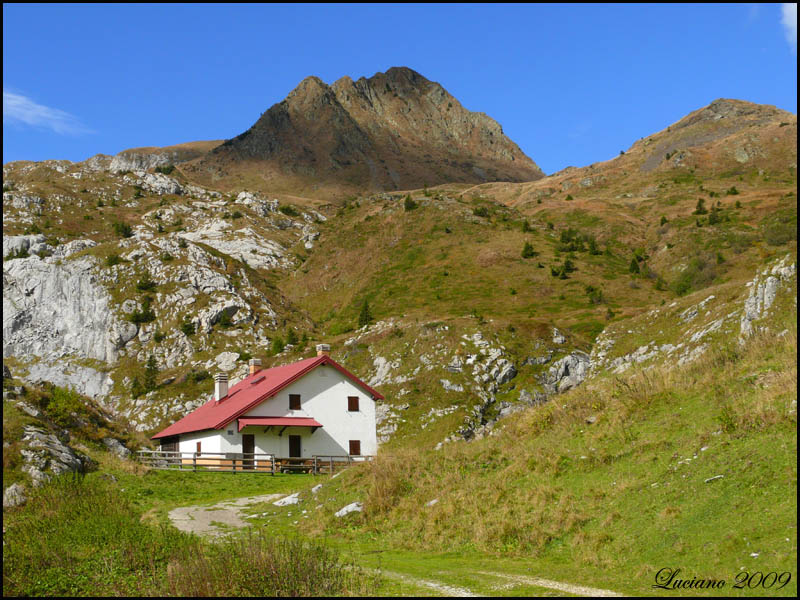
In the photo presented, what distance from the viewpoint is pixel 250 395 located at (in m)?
51.2

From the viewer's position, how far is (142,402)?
267ft

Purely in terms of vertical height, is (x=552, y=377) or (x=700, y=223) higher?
(x=700, y=223)

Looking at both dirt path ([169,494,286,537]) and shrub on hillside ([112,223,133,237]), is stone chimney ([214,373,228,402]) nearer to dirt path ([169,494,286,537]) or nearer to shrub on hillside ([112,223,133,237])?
dirt path ([169,494,286,537])

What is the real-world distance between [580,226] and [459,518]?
452 feet

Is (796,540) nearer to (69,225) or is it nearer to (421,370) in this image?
(421,370)

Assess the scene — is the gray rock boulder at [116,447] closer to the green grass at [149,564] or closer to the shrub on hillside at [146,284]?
the green grass at [149,564]

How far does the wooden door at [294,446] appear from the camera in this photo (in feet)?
161

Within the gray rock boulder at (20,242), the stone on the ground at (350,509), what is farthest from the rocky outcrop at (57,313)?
the stone on the ground at (350,509)

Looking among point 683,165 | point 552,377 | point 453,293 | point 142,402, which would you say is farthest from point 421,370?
point 683,165

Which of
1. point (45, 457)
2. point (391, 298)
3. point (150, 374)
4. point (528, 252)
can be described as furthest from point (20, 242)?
point (45, 457)

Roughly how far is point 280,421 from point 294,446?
2768mm

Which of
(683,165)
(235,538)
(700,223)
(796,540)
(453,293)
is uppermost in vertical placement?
(683,165)

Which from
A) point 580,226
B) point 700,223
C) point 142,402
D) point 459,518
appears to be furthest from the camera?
point 580,226

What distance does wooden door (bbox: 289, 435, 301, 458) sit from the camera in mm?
49219
